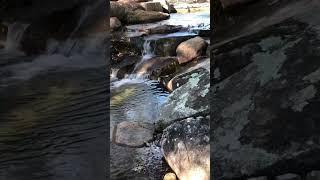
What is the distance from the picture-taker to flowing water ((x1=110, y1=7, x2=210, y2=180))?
4402 mm

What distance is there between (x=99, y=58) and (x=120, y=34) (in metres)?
7.71

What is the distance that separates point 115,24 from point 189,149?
19.4ft

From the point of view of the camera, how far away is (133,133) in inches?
198

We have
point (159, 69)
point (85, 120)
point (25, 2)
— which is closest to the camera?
point (25, 2)

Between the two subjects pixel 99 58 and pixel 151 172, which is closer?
pixel 99 58

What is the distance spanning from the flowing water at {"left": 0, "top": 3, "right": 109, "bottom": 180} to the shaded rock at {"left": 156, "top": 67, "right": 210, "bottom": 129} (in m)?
3.31

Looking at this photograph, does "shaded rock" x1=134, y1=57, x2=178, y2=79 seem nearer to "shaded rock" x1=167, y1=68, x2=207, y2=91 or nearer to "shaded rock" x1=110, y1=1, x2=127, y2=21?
"shaded rock" x1=167, y1=68, x2=207, y2=91

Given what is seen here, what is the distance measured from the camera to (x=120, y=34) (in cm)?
916

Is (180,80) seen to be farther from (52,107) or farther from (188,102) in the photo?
(52,107)

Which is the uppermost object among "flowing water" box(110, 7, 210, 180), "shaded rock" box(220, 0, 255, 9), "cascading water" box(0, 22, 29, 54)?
"shaded rock" box(220, 0, 255, 9)

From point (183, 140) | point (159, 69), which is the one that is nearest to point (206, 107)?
point (183, 140)

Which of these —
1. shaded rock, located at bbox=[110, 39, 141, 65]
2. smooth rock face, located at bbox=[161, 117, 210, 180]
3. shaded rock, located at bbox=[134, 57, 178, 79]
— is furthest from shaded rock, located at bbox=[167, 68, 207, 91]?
smooth rock face, located at bbox=[161, 117, 210, 180]

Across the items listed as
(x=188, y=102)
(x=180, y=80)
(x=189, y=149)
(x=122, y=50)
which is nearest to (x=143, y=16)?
(x=122, y=50)

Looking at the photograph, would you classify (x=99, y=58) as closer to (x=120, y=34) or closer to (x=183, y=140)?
(x=183, y=140)
